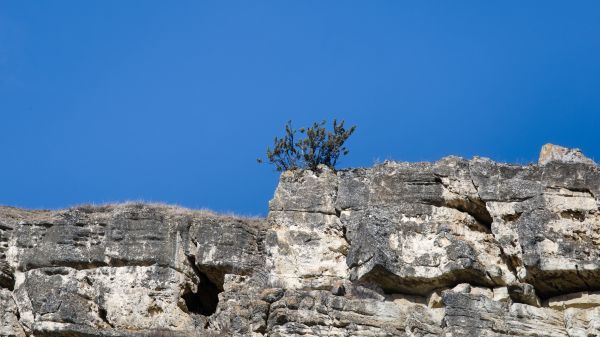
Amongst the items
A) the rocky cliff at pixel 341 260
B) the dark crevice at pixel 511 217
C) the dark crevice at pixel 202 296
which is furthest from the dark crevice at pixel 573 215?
the dark crevice at pixel 202 296

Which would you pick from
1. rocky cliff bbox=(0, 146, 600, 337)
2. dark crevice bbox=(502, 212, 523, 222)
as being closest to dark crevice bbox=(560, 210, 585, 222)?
rocky cliff bbox=(0, 146, 600, 337)

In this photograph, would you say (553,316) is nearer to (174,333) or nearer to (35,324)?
(174,333)

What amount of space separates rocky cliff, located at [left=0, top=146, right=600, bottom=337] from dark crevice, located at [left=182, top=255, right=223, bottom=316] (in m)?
0.03

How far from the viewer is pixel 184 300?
2966 centimetres

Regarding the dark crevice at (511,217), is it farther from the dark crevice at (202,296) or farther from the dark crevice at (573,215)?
the dark crevice at (202,296)

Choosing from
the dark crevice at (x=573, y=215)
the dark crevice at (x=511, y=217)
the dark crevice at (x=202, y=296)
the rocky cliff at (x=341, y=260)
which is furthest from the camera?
the dark crevice at (x=202, y=296)

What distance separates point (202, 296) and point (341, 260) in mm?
3524

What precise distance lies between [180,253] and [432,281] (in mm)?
5846

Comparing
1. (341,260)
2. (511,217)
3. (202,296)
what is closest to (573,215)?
(511,217)

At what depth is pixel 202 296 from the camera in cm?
3050

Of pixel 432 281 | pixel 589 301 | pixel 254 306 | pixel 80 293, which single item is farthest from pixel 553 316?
pixel 80 293

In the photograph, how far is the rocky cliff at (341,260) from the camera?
27.2 meters

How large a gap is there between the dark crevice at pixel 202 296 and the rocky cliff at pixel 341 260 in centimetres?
3

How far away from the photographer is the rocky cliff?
2719 centimetres
